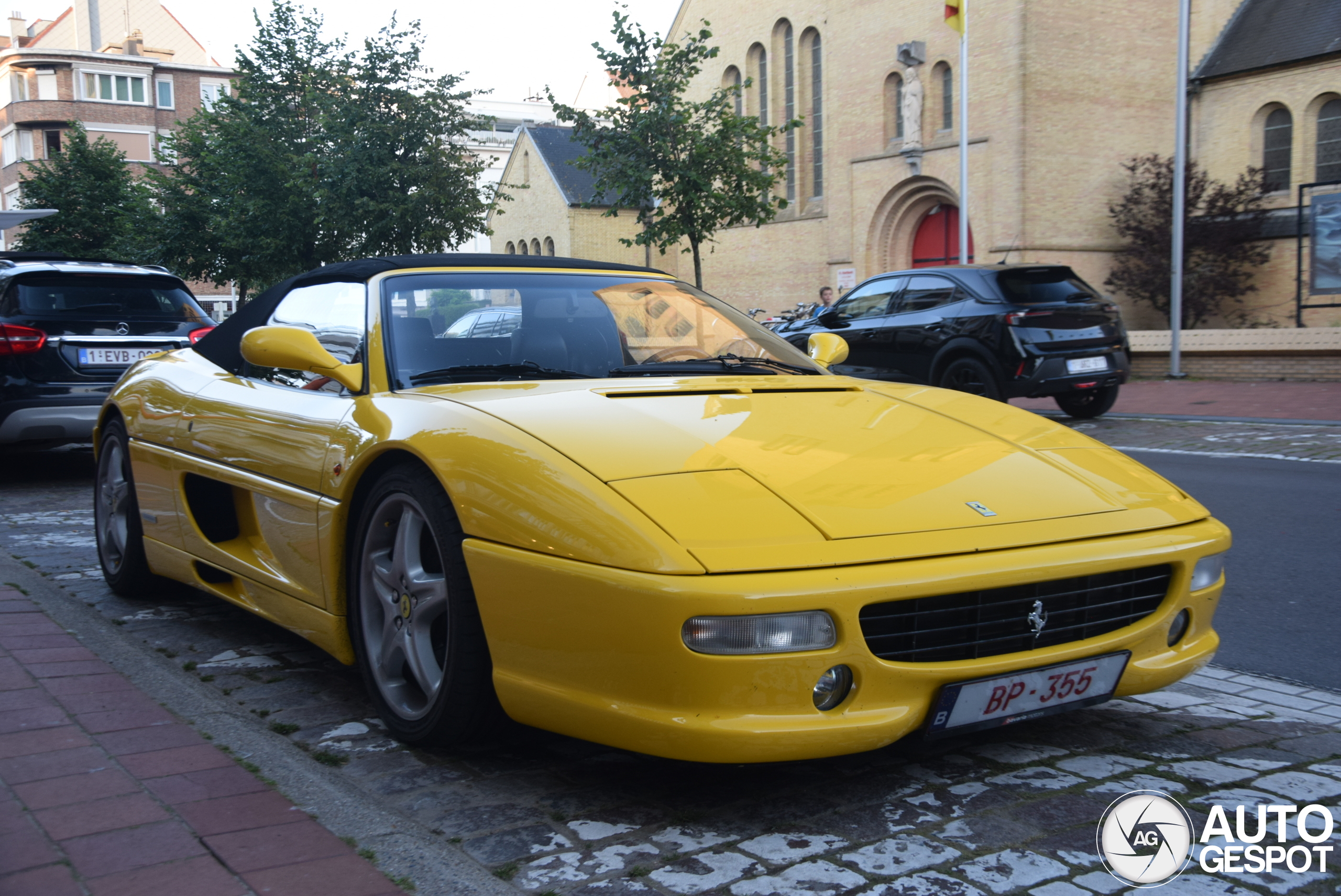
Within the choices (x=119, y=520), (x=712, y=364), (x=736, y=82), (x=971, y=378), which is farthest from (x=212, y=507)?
(x=736, y=82)

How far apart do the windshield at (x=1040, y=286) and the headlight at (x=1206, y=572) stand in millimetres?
9427

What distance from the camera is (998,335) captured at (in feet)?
39.3

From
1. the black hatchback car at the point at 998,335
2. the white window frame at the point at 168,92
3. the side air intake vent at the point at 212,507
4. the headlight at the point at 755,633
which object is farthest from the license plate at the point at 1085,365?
the white window frame at the point at 168,92

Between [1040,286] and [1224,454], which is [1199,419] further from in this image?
[1224,454]

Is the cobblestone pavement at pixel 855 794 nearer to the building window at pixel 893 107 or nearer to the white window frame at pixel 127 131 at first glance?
the building window at pixel 893 107

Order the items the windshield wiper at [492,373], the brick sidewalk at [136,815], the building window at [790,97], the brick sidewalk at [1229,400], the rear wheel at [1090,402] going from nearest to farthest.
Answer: the brick sidewalk at [136,815] < the windshield wiper at [492,373] < the rear wheel at [1090,402] < the brick sidewalk at [1229,400] < the building window at [790,97]

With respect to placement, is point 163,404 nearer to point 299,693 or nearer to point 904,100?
point 299,693

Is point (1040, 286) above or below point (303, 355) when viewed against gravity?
above

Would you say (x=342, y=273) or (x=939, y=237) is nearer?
(x=342, y=273)

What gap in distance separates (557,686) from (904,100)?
30.0 m

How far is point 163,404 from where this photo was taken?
15.2 feet

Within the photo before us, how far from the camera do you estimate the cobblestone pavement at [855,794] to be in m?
2.35

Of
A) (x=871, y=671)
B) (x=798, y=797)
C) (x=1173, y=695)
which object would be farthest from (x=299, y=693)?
(x=1173, y=695)

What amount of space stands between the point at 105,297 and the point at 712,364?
22.6 ft
